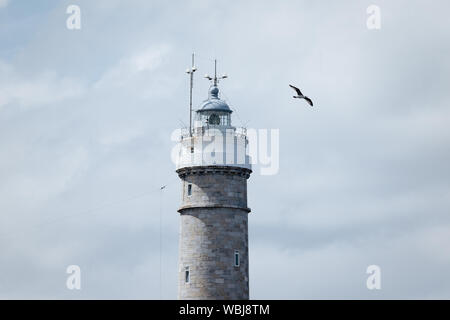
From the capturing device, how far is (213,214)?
118m

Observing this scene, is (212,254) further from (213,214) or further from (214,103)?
(214,103)

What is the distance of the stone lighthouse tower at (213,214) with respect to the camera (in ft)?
384

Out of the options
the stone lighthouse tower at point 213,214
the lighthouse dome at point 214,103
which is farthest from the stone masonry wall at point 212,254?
the lighthouse dome at point 214,103

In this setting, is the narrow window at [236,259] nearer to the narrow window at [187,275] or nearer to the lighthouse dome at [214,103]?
the narrow window at [187,275]

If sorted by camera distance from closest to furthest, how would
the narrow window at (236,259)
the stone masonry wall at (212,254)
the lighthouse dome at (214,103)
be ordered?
the stone masonry wall at (212,254)
the narrow window at (236,259)
the lighthouse dome at (214,103)

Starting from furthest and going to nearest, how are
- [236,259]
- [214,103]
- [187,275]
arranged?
[214,103]
[236,259]
[187,275]

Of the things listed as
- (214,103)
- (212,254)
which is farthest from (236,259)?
(214,103)

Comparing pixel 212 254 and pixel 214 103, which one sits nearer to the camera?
pixel 212 254

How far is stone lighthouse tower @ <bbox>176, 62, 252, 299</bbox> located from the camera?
117 m

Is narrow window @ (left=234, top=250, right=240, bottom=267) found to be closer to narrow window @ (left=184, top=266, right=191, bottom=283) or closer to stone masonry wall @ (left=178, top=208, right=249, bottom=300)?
stone masonry wall @ (left=178, top=208, right=249, bottom=300)

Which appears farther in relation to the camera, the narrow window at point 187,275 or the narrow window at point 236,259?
the narrow window at point 236,259

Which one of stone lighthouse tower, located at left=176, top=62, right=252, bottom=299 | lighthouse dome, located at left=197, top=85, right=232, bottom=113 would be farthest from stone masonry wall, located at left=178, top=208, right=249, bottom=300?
lighthouse dome, located at left=197, top=85, right=232, bottom=113
